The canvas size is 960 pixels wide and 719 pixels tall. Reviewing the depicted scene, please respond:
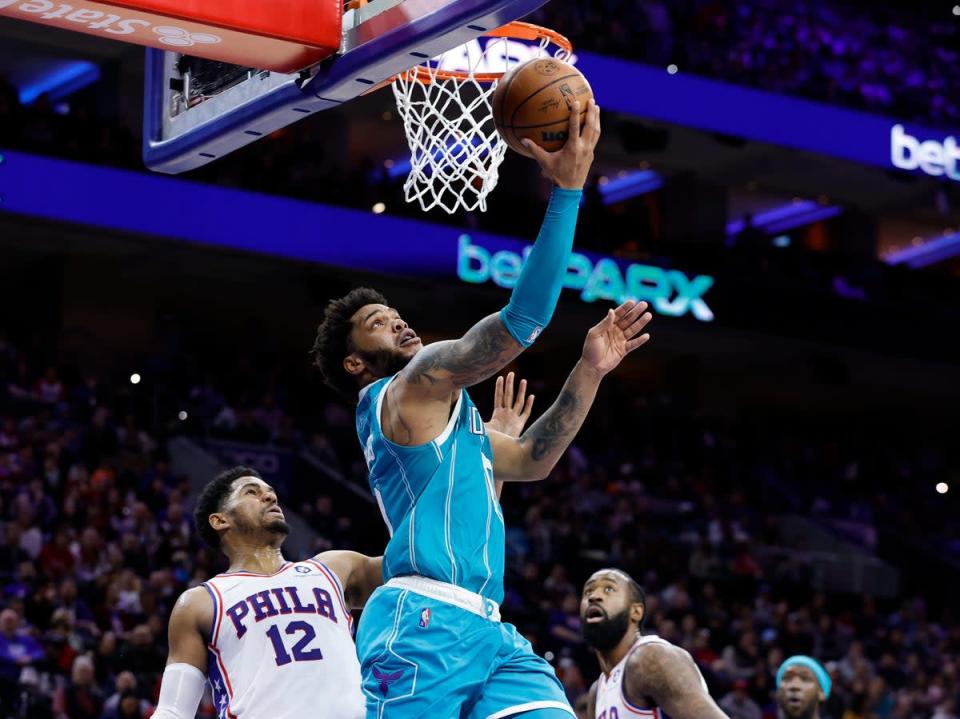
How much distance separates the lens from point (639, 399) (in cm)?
2384

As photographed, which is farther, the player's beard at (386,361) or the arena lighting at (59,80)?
the arena lighting at (59,80)

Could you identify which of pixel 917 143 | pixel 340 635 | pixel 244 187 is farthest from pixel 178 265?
pixel 340 635

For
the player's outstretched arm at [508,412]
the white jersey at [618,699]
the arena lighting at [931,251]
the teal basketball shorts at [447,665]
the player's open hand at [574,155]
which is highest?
the player's open hand at [574,155]

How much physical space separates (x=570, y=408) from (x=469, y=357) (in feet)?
2.51

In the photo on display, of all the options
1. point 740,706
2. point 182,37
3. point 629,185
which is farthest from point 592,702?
point 629,185

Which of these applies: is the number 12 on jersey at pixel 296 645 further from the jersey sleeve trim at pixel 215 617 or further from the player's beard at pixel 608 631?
the player's beard at pixel 608 631

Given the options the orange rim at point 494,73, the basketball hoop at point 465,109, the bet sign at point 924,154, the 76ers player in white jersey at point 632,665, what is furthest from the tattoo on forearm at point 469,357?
the bet sign at point 924,154

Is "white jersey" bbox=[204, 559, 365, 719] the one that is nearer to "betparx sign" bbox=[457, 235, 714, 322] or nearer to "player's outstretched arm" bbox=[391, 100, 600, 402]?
"player's outstretched arm" bbox=[391, 100, 600, 402]

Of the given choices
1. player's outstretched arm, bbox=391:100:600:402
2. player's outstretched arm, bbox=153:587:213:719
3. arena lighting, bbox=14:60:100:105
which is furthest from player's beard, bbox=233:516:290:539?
arena lighting, bbox=14:60:100:105

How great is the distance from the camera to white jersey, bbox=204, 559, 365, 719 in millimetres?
4832

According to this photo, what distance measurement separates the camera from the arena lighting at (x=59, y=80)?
21.2m

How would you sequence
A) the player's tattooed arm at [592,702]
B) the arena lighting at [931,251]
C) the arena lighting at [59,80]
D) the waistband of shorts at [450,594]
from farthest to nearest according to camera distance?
1. the arena lighting at [931,251]
2. the arena lighting at [59,80]
3. the player's tattooed arm at [592,702]
4. the waistband of shorts at [450,594]

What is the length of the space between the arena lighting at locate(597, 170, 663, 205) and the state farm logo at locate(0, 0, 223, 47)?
20499mm

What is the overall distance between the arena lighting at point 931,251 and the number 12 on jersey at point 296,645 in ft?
76.9
